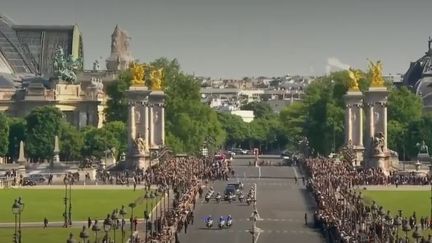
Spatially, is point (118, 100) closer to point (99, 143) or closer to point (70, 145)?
point (70, 145)

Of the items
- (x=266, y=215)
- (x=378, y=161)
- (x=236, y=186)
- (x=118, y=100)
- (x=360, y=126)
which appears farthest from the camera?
(x=118, y=100)

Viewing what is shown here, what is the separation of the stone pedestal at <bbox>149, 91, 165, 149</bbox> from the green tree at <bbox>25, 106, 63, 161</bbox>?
1756 cm

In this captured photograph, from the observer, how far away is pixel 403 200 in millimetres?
94938

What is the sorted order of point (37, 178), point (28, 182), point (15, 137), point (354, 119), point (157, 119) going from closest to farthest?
1. point (28, 182)
2. point (37, 178)
3. point (354, 119)
4. point (157, 119)
5. point (15, 137)

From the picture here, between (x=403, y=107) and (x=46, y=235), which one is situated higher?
(x=403, y=107)

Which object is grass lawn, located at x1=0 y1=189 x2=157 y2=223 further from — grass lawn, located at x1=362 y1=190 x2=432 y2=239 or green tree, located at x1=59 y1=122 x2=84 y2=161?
green tree, located at x1=59 y1=122 x2=84 y2=161

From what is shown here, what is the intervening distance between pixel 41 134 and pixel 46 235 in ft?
295

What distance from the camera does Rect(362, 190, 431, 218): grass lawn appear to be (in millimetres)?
86137

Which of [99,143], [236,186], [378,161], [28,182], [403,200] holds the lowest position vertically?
[403,200]

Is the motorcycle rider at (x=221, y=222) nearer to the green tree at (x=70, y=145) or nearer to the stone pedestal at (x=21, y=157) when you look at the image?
the stone pedestal at (x=21, y=157)

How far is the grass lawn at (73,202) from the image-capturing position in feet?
274

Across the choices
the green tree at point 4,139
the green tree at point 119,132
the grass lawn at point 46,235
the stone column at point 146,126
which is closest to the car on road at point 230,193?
the grass lawn at point 46,235

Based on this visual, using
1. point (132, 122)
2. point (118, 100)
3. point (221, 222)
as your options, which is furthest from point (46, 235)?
point (118, 100)

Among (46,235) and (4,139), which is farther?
(4,139)
